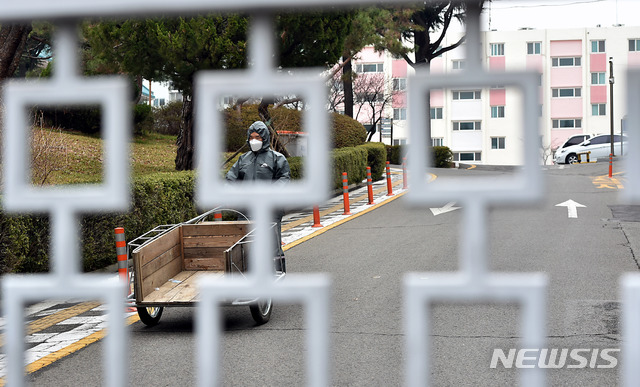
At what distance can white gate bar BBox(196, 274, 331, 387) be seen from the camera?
1040 millimetres

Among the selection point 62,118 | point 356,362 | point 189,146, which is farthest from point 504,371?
point 62,118

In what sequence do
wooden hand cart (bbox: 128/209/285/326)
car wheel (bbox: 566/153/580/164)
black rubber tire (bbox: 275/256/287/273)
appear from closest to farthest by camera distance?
wooden hand cart (bbox: 128/209/285/326) → black rubber tire (bbox: 275/256/287/273) → car wheel (bbox: 566/153/580/164)

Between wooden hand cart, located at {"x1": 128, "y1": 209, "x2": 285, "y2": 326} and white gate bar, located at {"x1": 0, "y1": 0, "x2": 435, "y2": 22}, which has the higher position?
white gate bar, located at {"x1": 0, "y1": 0, "x2": 435, "y2": 22}

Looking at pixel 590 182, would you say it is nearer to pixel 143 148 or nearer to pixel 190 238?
pixel 143 148

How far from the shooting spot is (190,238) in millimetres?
8383

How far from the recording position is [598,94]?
61125mm

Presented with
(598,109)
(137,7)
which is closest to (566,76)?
(598,109)

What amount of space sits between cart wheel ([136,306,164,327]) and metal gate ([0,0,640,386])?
20.6 feet

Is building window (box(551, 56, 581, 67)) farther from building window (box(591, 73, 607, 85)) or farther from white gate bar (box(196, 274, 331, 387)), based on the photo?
white gate bar (box(196, 274, 331, 387))

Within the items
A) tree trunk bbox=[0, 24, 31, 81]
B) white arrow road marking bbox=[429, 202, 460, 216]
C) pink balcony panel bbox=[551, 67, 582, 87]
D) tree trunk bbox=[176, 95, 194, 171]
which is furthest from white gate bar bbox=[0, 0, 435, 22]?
pink balcony panel bbox=[551, 67, 582, 87]

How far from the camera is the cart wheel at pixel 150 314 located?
24.1ft

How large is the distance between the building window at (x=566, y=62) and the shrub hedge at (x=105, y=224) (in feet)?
173

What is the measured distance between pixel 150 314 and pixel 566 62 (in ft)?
194

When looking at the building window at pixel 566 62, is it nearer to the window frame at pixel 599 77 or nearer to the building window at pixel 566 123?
the window frame at pixel 599 77
